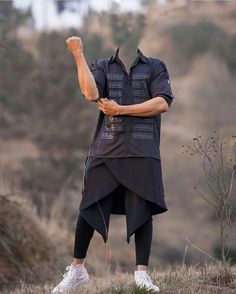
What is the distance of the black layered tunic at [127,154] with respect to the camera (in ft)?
17.5

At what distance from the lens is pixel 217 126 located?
Result: 969 inches

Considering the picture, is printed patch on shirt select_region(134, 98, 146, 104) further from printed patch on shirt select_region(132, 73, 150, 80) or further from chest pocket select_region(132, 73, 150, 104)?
printed patch on shirt select_region(132, 73, 150, 80)

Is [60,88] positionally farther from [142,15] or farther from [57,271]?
[57,271]

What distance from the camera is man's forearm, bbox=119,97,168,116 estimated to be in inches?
206

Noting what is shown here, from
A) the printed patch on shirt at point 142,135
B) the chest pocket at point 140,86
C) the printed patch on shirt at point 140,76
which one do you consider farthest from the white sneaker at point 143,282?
the printed patch on shirt at point 140,76

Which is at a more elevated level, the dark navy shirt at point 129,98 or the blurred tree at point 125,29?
the blurred tree at point 125,29

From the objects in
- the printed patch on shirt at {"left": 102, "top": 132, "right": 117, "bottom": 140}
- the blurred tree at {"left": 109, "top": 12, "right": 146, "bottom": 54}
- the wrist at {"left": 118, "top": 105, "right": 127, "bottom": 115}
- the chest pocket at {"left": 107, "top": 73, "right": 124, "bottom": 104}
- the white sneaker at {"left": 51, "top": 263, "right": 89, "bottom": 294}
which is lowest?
the white sneaker at {"left": 51, "top": 263, "right": 89, "bottom": 294}

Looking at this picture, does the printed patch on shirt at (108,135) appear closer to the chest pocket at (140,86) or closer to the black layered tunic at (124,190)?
the black layered tunic at (124,190)

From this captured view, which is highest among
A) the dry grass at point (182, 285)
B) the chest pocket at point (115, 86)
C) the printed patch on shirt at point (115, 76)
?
the printed patch on shirt at point (115, 76)

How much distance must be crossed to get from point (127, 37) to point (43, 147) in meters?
14.0

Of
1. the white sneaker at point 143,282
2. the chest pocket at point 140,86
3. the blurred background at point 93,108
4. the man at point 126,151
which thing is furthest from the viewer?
the blurred background at point 93,108

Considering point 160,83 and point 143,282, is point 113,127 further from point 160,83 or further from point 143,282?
point 143,282

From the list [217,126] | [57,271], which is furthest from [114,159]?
[217,126]

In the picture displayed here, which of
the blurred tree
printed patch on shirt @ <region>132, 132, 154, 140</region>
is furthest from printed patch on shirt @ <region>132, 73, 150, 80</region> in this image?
the blurred tree
